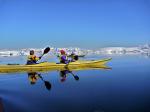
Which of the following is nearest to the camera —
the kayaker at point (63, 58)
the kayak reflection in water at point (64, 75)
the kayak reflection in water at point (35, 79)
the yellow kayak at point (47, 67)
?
the kayak reflection in water at point (35, 79)

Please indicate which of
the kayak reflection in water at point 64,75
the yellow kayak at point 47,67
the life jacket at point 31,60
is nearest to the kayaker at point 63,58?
the yellow kayak at point 47,67

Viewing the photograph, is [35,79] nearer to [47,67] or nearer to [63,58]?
[47,67]

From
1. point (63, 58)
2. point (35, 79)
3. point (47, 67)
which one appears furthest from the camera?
point (63, 58)

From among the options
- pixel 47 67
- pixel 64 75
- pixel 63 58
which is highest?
pixel 63 58

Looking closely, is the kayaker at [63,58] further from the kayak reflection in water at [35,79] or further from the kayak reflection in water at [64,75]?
the kayak reflection in water at [35,79]

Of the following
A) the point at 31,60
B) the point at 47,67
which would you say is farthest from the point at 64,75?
the point at 31,60

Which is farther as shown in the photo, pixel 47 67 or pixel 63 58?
pixel 63 58

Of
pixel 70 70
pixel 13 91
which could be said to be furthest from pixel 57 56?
pixel 13 91

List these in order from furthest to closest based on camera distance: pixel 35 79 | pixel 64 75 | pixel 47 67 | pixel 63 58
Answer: pixel 63 58, pixel 47 67, pixel 64 75, pixel 35 79

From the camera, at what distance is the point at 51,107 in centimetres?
573

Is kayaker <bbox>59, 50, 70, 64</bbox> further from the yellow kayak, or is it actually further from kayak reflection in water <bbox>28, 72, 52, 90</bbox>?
kayak reflection in water <bbox>28, 72, 52, 90</bbox>

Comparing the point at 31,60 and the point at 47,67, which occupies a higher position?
A: the point at 31,60

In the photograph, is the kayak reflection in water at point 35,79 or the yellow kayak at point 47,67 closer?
the kayak reflection in water at point 35,79

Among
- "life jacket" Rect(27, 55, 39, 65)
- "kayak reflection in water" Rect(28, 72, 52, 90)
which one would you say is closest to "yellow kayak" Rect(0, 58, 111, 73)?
"life jacket" Rect(27, 55, 39, 65)
